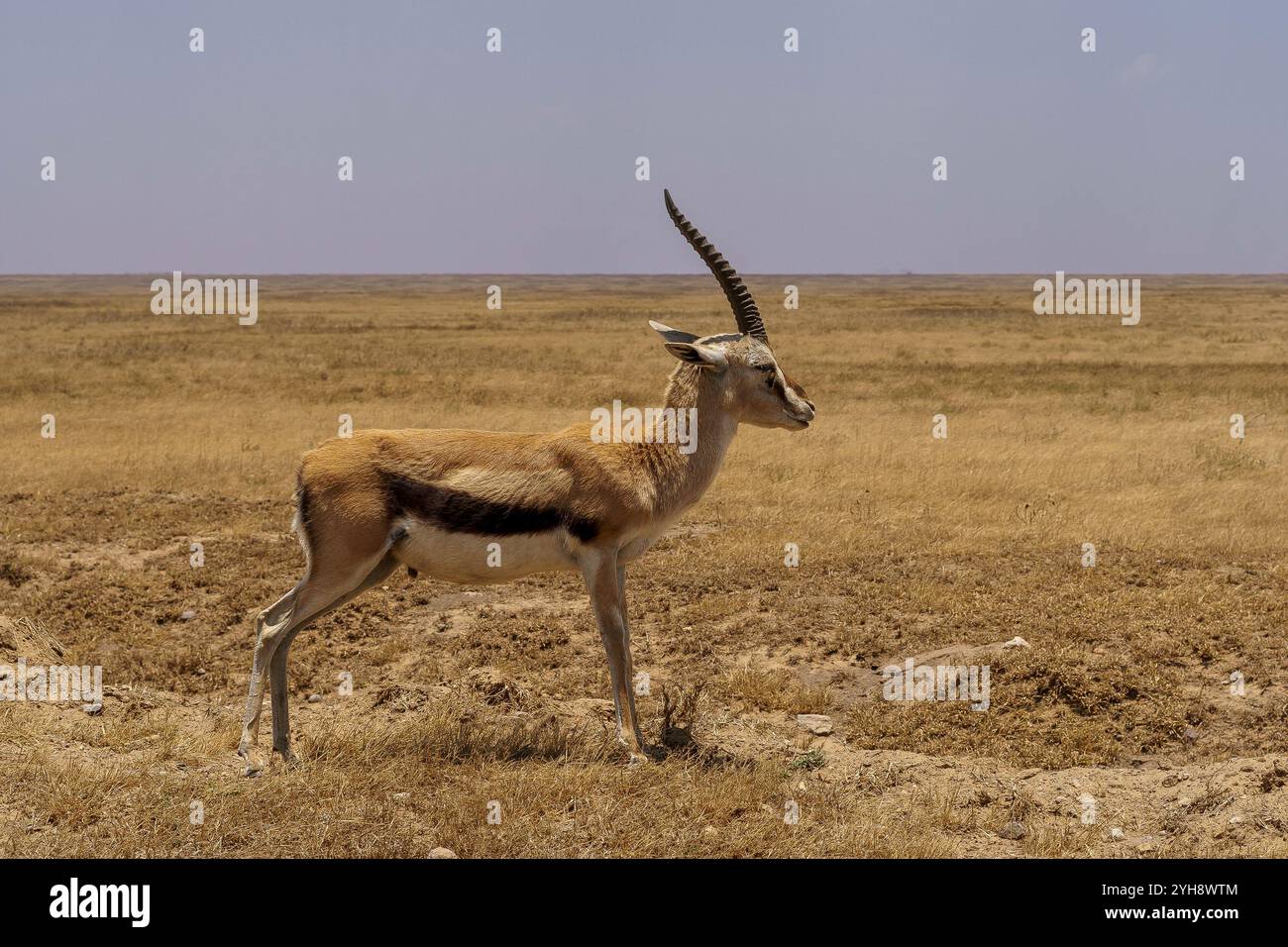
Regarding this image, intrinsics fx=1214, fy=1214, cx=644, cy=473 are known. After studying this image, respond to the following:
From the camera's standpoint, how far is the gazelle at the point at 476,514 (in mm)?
7207

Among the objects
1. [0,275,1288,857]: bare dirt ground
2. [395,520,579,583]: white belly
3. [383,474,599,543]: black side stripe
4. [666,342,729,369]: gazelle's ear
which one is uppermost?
[666,342,729,369]: gazelle's ear

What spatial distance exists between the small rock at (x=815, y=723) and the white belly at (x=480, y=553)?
2.16 metres

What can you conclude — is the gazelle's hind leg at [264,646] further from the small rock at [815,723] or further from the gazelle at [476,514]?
the small rock at [815,723]

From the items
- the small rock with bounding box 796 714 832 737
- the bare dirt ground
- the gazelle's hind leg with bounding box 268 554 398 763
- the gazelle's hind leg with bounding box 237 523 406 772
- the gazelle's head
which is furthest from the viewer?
the small rock with bounding box 796 714 832 737

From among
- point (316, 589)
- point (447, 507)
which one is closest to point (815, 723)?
point (447, 507)

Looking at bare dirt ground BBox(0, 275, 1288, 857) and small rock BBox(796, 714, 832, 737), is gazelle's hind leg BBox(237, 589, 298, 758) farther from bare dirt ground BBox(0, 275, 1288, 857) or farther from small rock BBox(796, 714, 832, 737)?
small rock BBox(796, 714, 832, 737)

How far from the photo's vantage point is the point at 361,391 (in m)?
27.5

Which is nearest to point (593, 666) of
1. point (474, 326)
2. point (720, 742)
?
point (720, 742)

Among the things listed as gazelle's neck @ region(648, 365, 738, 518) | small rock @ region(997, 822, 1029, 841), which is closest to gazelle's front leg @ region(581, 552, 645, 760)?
gazelle's neck @ region(648, 365, 738, 518)

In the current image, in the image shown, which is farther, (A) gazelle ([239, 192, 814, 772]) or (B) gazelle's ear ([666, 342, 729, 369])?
(B) gazelle's ear ([666, 342, 729, 369])

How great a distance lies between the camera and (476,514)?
285 inches

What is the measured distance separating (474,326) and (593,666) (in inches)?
1867

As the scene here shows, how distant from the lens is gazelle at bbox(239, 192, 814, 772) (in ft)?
23.6

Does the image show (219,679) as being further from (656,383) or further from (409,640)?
(656,383)
